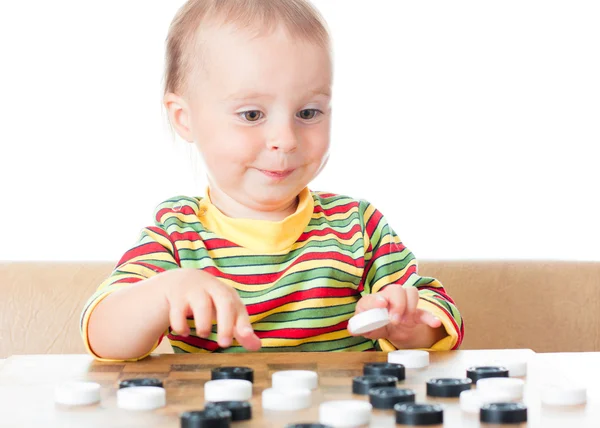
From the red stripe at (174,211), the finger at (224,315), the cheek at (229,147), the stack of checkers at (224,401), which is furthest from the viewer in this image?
the red stripe at (174,211)

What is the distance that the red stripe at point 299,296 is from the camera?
113 cm

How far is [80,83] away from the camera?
7.01ft

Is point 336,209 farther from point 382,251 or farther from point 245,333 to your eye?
point 245,333

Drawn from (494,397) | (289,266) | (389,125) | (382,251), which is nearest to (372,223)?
(382,251)

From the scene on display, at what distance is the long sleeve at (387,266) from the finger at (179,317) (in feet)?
1.10

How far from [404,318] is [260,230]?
25 cm

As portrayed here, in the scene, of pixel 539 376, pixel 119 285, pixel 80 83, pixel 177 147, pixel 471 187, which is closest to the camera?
pixel 539 376

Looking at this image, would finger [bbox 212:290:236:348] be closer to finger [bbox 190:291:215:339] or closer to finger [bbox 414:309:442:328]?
finger [bbox 190:291:215:339]

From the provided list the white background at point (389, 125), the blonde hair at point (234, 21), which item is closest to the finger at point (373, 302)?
the blonde hair at point (234, 21)

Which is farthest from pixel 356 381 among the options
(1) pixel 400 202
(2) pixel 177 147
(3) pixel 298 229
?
(1) pixel 400 202

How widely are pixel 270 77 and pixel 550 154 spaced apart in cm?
139

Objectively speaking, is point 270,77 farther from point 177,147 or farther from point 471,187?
point 471,187

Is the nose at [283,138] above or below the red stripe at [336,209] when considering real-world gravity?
above

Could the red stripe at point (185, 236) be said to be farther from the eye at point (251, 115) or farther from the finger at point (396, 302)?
the finger at point (396, 302)
